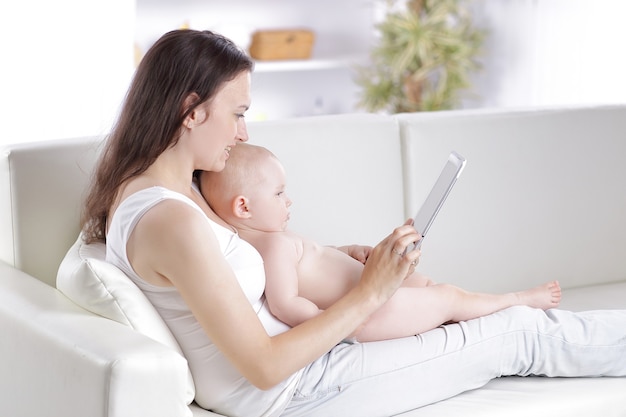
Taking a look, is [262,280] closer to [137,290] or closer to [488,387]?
[137,290]

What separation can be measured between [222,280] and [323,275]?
1.28 feet

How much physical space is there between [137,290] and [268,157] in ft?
1.29

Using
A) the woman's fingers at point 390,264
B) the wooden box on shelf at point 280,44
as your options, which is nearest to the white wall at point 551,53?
the wooden box on shelf at point 280,44

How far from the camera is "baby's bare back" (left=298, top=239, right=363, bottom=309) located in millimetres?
1968

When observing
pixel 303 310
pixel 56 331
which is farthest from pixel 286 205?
pixel 56 331

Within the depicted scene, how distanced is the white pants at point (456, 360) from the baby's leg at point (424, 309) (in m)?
0.03

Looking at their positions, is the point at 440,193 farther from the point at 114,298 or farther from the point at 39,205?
the point at 39,205

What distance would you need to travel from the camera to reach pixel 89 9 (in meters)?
3.40

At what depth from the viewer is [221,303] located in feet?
5.34

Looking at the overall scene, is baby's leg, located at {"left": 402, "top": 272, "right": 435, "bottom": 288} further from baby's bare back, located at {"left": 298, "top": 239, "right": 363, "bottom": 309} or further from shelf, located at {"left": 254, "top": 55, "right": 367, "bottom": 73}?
shelf, located at {"left": 254, "top": 55, "right": 367, "bottom": 73}

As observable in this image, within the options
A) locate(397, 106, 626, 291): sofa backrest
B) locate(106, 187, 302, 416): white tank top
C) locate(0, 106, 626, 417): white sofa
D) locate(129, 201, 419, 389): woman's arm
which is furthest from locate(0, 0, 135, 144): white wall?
locate(129, 201, 419, 389): woman's arm

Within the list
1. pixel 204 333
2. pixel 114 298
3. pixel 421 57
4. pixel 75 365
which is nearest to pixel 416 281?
pixel 204 333

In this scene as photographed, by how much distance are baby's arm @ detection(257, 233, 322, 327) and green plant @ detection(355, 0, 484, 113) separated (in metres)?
3.22

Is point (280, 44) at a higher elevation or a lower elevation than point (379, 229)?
higher
